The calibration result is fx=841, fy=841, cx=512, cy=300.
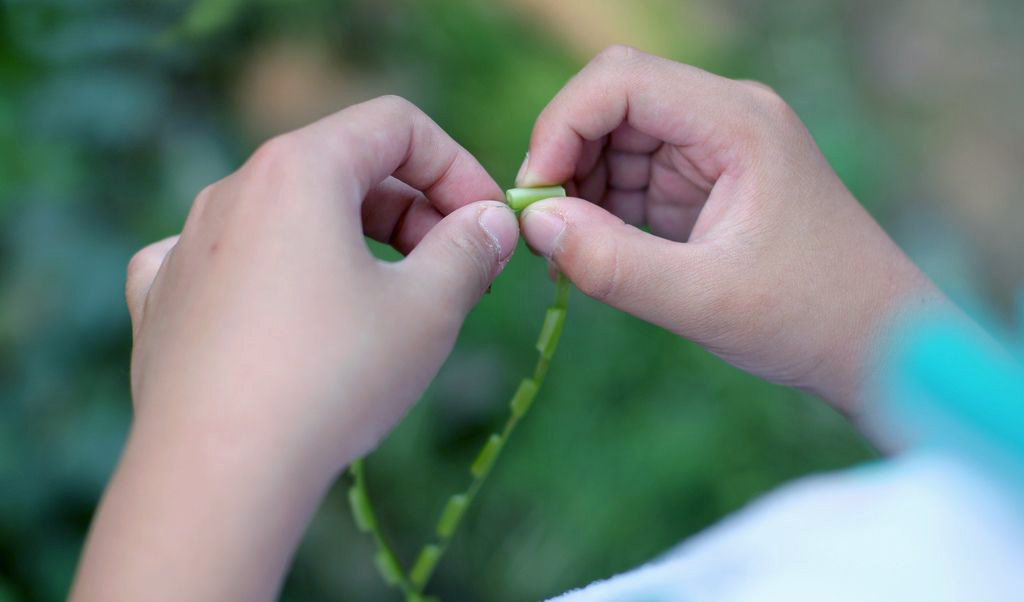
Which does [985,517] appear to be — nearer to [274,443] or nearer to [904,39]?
[274,443]

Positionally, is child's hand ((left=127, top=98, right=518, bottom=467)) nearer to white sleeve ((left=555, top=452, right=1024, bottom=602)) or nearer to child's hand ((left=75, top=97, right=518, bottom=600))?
child's hand ((left=75, top=97, right=518, bottom=600))

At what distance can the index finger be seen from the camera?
75 cm

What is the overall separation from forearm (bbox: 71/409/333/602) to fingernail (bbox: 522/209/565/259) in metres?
0.29

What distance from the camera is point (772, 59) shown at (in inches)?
A: 57.9

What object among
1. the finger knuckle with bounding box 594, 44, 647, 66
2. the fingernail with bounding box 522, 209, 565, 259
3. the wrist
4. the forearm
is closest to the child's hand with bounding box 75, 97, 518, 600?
the forearm

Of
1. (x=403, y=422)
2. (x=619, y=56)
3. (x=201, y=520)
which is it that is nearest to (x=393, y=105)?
(x=619, y=56)

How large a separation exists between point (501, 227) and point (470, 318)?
554 mm

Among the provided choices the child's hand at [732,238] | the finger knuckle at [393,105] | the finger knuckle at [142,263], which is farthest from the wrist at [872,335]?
the finger knuckle at [142,263]

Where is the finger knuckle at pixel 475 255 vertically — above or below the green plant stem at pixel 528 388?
above

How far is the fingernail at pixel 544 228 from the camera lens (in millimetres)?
694

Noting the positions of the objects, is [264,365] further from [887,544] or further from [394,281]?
[887,544]

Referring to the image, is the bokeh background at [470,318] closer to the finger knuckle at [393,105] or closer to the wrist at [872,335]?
the wrist at [872,335]

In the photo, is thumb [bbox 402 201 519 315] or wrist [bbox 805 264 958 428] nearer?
thumb [bbox 402 201 519 315]

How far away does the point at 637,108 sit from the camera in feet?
2.49
